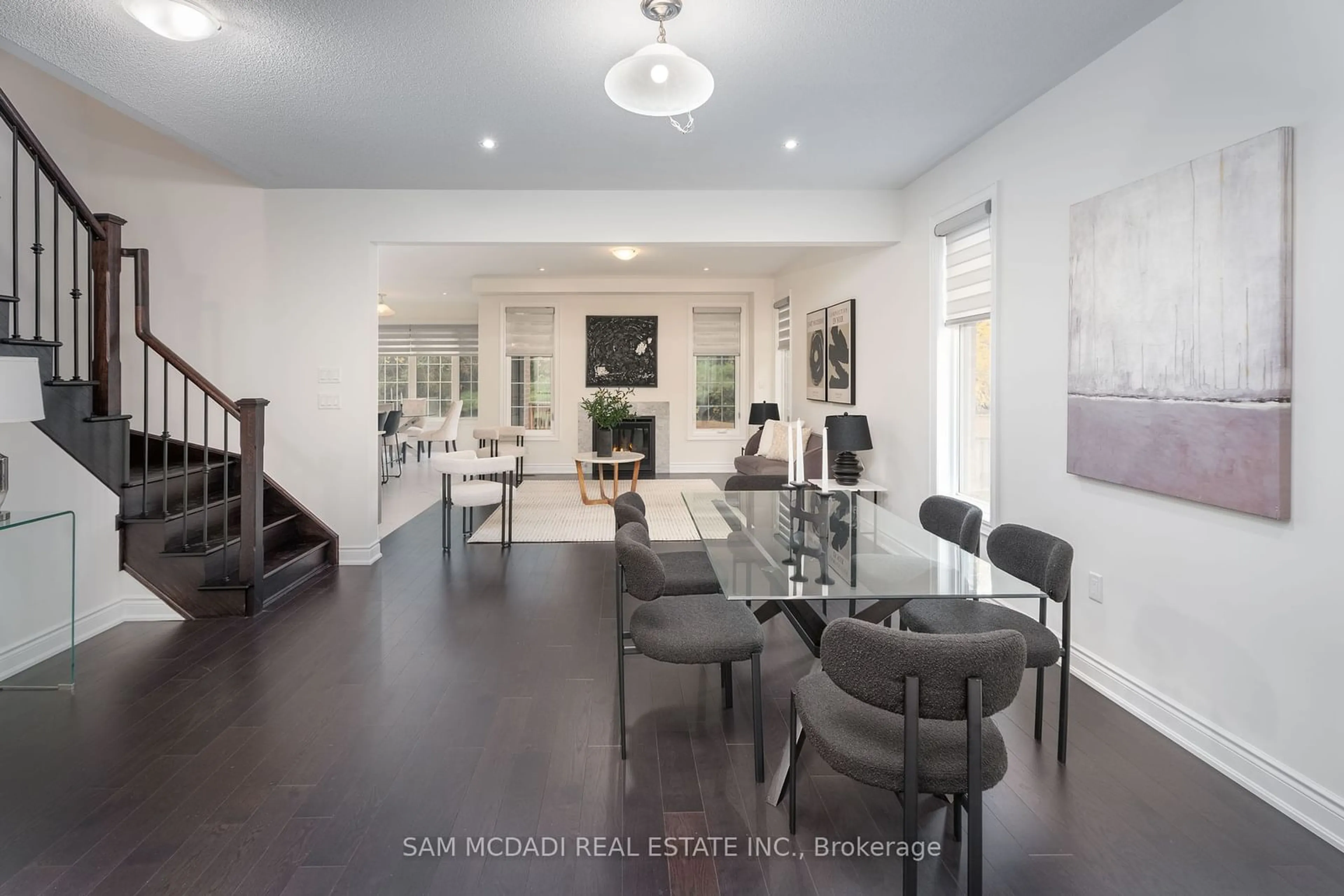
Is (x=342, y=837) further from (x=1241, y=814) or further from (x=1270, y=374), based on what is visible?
(x=1270, y=374)

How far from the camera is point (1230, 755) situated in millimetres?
2322

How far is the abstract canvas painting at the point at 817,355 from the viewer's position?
7062mm

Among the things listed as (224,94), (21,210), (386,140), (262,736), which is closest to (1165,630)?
(262,736)

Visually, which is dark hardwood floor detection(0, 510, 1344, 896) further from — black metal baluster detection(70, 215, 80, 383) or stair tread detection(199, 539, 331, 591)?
black metal baluster detection(70, 215, 80, 383)

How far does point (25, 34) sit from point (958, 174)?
451 cm

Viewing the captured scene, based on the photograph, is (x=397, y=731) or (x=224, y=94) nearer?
(x=397, y=731)

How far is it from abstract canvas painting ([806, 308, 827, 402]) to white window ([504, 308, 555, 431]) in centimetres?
408

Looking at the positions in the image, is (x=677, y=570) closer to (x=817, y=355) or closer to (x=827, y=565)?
(x=827, y=565)

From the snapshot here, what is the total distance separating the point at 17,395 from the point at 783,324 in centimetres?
788

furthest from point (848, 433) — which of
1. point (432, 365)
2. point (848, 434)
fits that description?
point (432, 365)

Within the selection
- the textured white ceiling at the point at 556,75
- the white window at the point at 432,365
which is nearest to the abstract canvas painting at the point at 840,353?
the textured white ceiling at the point at 556,75

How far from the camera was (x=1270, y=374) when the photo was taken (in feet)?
7.08

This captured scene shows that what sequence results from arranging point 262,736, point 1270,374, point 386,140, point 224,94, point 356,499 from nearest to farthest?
point 1270,374 < point 262,736 < point 224,94 < point 386,140 < point 356,499

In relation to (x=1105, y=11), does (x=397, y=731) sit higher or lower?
lower
